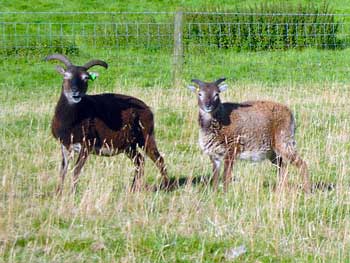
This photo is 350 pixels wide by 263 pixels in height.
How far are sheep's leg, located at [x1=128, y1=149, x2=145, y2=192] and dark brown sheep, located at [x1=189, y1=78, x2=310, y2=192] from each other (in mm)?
769

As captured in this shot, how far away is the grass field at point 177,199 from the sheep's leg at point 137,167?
11cm

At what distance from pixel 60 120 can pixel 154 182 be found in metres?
1.33

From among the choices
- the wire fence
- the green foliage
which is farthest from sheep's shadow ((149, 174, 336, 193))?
the green foliage

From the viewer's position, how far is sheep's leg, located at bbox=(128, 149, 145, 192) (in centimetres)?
865

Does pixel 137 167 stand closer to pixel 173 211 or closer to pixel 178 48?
pixel 173 211

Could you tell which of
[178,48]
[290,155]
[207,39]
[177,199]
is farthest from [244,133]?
[207,39]

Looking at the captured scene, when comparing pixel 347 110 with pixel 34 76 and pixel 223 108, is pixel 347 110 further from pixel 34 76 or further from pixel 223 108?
pixel 34 76

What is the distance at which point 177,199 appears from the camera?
27.3 feet

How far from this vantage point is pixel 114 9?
101 feet

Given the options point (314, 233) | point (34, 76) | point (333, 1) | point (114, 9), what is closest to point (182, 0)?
point (114, 9)

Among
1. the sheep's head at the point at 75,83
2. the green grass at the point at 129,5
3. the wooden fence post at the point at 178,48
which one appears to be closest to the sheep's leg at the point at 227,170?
the sheep's head at the point at 75,83

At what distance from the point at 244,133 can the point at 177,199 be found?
1749 millimetres

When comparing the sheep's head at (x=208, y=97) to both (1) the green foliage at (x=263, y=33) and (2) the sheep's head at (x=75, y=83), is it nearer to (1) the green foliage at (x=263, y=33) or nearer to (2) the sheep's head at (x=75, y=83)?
(2) the sheep's head at (x=75, y=83)

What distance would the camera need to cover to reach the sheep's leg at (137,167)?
28.4ft
